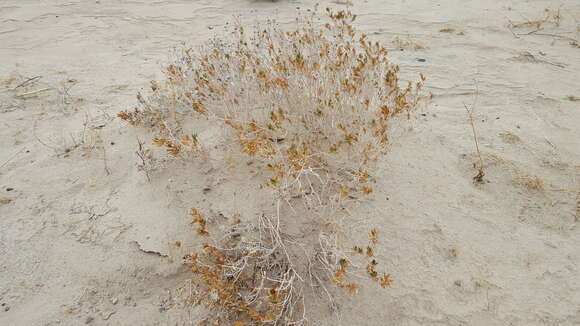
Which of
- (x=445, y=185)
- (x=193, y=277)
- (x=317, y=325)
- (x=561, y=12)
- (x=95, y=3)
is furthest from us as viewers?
(x=95, y=3)

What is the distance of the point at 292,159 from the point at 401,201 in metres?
0.87

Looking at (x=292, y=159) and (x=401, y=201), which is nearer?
(x=292, y=159)

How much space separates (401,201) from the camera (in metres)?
2.34

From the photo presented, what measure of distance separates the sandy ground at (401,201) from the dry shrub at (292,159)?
0.20m

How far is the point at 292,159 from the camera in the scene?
2.00m

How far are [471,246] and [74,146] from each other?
11.0ft

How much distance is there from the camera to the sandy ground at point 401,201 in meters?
1.88

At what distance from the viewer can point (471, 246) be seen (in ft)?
6.77

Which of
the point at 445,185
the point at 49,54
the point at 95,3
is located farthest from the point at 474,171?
the point at 95,3

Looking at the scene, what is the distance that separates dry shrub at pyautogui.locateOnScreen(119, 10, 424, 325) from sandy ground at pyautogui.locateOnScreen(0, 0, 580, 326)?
203mm

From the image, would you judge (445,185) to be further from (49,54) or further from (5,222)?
(49,54)

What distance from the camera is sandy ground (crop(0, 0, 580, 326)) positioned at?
1.88 metres

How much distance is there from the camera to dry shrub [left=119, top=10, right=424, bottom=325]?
183 cm

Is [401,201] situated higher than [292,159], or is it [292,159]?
[292,159]
